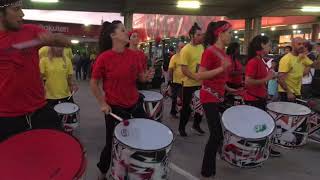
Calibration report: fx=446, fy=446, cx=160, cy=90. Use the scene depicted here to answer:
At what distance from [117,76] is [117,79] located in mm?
30

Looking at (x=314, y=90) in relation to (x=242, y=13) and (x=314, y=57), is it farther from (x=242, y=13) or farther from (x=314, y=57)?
(x=242, y=13)

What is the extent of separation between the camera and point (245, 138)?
177 inches

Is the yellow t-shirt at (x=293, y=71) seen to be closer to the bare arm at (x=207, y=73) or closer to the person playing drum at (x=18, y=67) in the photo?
the bare arm at (x=207, y=73)

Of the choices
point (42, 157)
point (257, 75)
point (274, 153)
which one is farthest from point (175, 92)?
point (42, 157)

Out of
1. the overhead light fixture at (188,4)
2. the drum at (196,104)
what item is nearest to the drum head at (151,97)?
the drum at (196,104)

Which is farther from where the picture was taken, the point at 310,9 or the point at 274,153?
the point at 310,9

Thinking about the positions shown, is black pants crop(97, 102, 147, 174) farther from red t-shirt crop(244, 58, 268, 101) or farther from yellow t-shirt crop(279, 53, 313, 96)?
yellow t-shirt crop(279, 53, 313, 96)

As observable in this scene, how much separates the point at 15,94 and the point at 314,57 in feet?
28.2

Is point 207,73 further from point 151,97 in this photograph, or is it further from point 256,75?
point 151,97

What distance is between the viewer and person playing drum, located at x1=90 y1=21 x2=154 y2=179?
169 inches

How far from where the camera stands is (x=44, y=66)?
20.7 feet

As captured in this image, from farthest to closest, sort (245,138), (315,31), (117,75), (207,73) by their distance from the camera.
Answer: (315,31)
(207,73)
(245,138)
(117,75)

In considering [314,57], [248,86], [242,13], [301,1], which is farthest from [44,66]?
[242,13]

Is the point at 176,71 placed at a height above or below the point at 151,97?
above
